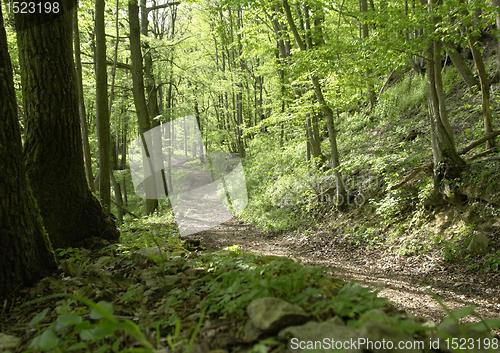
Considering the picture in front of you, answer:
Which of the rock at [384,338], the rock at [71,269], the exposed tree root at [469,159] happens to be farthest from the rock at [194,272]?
the exposed tree root at [469,159]

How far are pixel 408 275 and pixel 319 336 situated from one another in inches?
171

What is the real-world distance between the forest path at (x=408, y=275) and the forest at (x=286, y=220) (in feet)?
0.12

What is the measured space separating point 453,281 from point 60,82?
6.38 metres

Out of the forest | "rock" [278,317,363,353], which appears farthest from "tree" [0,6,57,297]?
"rock" [278,317,363,353]

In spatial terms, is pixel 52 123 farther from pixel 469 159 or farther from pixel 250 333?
pixel 469 159

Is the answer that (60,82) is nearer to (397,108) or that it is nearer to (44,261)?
(44,261)

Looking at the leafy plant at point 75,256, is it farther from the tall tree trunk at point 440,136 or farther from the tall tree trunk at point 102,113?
the tall tree trunk at point 440,136

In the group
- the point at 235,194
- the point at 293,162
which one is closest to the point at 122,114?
the point at 235,194

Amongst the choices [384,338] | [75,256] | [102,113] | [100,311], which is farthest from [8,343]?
[102,113]

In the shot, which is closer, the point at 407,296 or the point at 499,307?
the point at 499,307

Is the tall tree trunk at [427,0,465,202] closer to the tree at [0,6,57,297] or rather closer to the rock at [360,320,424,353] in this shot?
the rock at [360,320,424,353]

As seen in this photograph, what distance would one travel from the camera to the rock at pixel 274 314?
1.75 m

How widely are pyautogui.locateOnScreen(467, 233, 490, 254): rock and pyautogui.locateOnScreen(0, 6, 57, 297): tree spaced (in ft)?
19.8

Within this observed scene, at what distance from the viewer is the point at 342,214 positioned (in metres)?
8.43
